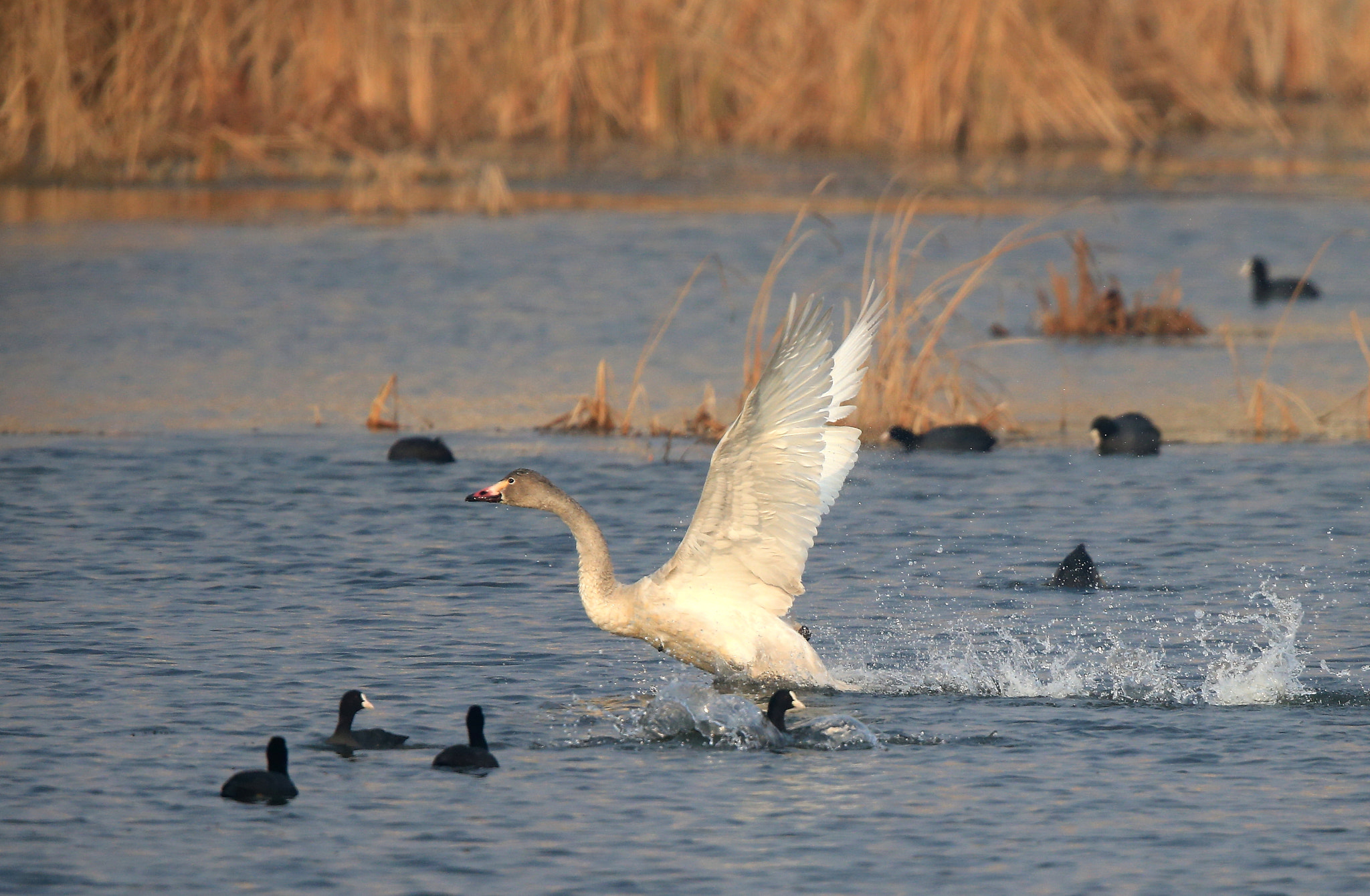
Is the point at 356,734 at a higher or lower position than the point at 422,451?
lower

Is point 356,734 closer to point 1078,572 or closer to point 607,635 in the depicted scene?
point 607,635

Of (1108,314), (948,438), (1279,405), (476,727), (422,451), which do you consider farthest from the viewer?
(1108,314)

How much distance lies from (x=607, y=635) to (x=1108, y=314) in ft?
29.6

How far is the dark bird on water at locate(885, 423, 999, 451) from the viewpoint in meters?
13.0

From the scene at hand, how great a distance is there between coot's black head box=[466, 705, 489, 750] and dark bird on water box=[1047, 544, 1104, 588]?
3810 mm

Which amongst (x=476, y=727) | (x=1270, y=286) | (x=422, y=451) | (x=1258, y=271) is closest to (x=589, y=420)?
(x=422, y=451)

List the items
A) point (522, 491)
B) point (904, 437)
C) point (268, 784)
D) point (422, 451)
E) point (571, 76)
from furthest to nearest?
point (571, 76) < point (904, 437) < point (422, 451) < point (522, 491) < point (268, 784)

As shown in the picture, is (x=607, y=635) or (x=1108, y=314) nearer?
(x=607, y=635)

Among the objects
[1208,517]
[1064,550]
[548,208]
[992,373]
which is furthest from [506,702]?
[548,208]

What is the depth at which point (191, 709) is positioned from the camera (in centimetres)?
755

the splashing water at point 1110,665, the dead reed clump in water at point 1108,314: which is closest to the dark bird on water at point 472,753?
the splashing water at point 1110,665

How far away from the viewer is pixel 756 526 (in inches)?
303

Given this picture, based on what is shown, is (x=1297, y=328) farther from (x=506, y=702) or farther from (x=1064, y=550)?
(x=506, y=702)

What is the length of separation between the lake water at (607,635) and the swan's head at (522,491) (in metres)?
0.72
